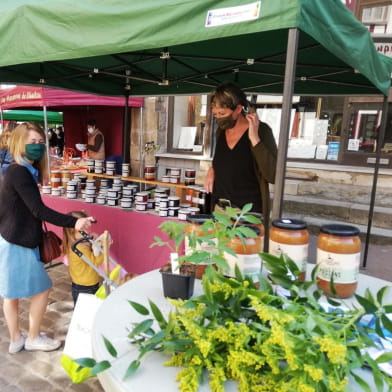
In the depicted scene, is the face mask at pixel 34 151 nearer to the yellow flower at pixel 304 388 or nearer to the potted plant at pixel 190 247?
the potted plant at pixel 190 247

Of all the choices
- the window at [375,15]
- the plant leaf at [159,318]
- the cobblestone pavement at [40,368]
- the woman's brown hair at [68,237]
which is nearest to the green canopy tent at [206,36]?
the plant leaf at [159,318]

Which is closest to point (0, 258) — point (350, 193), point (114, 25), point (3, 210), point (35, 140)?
point (3, 210)

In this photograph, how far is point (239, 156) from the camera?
228cm

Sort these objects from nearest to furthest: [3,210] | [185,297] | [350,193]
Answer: [185,297]
[3,210]
[350,193]

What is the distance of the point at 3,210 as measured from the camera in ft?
7.41

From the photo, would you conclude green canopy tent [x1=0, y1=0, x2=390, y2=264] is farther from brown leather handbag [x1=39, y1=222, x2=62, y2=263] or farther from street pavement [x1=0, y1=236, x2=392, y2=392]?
street pavement [x1=0, y1=236, x2=392, y2=392]

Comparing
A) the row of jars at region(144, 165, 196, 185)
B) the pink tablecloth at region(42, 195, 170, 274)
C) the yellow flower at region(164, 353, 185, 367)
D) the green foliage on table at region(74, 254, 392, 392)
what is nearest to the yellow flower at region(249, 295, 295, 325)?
the green foliage on table at region(74, 254, 392, 392)

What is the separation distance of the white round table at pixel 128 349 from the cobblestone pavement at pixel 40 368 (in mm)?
1357

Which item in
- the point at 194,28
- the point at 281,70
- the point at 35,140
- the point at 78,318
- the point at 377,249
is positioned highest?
the point at 281,70

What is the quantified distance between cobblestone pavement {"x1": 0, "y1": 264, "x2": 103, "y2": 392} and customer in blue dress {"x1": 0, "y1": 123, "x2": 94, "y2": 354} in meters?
0.26

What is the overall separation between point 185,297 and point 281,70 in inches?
113

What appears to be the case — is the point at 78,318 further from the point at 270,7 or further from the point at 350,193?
the point at 350,193

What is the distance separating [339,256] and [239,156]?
126 cm

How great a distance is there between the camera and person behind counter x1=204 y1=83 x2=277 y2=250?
2.12 meters
